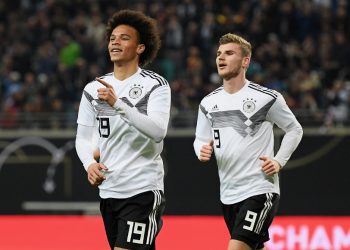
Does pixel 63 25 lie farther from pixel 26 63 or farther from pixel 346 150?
pixel 346 150

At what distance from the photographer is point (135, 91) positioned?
262 inches

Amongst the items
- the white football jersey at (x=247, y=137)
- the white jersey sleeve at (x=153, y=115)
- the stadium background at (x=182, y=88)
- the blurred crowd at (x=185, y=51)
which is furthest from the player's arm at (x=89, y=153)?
the blurred crowd at (x=185, y=51)

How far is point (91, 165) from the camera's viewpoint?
6.56m

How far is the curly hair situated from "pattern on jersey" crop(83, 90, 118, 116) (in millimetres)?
468

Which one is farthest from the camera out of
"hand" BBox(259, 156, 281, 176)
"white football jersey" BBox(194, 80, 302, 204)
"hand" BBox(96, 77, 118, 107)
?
"white football jersey" BBox(194, 80, 302, 204)

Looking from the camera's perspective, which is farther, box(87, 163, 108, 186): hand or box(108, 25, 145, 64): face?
box(108, 25, 145, 64): face

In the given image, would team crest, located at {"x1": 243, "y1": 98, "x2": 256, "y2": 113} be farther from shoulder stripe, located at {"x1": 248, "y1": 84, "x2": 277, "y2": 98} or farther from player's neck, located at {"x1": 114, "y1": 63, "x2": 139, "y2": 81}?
player's neck, located at {"x1": 114, "y1": 63, "x2": 139, "y2": 81}

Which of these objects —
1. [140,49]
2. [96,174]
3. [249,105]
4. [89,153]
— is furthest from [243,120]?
[96,174]

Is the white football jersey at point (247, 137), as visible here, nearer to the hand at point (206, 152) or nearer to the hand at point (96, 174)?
the hand at point (206, 152)

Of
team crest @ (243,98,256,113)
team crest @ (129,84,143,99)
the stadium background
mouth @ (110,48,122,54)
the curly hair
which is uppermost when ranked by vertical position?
the curly hair

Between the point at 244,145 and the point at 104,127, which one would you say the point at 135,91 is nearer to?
the point at 104,127

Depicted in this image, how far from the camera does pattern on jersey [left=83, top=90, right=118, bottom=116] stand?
6.64m

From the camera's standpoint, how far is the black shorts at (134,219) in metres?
6.46

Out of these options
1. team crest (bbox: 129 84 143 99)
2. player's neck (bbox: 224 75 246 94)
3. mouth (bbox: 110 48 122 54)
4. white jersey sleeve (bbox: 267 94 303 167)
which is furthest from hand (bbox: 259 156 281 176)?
mouth (bbox: 110 48 122 54)
